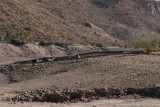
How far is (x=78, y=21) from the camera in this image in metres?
66.1

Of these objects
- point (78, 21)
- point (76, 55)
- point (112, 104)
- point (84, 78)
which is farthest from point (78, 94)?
point (78, 21)

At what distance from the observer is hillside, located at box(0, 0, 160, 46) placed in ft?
156

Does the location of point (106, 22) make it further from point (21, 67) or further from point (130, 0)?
point (21, 67)

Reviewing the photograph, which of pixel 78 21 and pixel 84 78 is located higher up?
pixel 78 21

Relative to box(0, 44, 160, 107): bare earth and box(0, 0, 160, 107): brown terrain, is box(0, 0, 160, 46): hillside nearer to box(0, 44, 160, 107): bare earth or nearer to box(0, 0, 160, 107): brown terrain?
box(0, 0, 160, 107): brown terrain

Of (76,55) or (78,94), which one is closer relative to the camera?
(78,94)

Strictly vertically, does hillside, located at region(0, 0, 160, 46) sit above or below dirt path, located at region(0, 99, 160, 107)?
above

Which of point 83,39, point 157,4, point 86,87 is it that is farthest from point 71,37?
point 157,4

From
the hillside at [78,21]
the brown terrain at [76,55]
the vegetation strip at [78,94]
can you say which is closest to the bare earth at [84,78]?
the brown terrain at [76,55]

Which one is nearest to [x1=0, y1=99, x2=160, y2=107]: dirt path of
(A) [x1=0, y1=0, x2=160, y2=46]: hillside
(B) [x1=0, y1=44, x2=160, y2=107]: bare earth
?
(B) [x1=0, y1=44, x2=160, y2=107]: bare earth

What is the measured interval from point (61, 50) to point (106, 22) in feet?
110

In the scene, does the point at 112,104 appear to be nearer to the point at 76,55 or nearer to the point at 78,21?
the point at 76,55

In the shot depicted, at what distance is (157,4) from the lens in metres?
103

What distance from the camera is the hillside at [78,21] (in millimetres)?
47438
